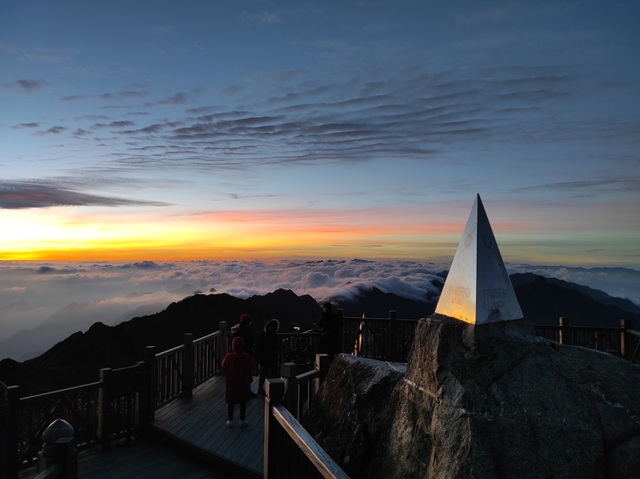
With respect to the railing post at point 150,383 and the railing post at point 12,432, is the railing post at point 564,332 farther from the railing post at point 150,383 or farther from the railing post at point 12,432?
the railing post at point 12,432

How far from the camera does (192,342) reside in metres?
11.4

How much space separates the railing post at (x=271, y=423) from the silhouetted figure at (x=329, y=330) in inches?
219

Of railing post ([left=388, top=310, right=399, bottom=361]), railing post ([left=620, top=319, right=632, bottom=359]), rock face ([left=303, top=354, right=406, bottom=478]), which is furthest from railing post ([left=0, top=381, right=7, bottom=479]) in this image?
railing post ([left=620, top=319, right=632, bottom=359])

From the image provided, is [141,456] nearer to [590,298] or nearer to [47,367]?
[47,367]

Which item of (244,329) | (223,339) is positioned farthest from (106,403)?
(223,339)

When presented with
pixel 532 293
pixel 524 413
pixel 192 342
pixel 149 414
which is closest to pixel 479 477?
pixel 524 413

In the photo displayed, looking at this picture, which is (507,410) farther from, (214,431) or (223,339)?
(223,339)

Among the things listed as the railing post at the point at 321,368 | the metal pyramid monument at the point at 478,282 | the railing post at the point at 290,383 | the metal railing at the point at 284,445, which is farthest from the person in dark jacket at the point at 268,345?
the metal pyramid monument at the point at 478,282

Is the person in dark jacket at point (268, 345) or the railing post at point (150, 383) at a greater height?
the person in dark jacket at point (268, 345)

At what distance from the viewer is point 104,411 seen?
8906mm

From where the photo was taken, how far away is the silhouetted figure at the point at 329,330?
11.5m

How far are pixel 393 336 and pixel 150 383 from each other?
8250mm

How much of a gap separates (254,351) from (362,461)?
429 cm

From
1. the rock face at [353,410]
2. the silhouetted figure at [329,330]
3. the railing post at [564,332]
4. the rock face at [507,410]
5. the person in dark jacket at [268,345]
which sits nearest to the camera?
the rock face at [507,410]
